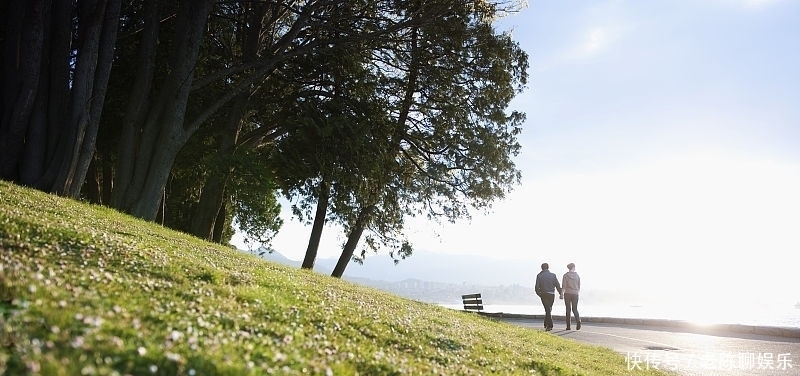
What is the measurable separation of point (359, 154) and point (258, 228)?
22713 mm

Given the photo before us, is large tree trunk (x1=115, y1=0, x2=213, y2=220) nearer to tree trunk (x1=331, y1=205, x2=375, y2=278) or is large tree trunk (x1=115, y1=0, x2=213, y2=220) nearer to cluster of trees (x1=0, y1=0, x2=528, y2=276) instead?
cluster of trees (x1=0, y1=0, x2=528, y2=276)

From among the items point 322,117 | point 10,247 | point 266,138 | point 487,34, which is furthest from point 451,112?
point 10,247

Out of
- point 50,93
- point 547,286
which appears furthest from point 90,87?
point 547,286

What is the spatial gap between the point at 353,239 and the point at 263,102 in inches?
369

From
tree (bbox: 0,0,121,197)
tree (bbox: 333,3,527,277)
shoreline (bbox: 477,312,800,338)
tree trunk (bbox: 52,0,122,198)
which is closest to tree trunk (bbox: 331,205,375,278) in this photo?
tree (bbox: 333,3,527,277)

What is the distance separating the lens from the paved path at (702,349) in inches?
534

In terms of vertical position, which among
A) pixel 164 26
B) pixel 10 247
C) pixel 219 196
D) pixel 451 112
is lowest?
pixel 10 247

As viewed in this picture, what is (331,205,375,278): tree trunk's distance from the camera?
96.3ft

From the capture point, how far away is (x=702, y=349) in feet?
56.9

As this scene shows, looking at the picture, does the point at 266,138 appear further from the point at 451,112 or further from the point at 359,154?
the point at 451,112

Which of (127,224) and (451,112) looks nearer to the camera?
(127,224)

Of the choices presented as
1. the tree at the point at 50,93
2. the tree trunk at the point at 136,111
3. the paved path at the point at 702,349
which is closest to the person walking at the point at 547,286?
the paved path at the point at 702,349

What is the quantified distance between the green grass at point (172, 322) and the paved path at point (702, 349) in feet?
9.64

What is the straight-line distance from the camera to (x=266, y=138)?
28.9 metres
